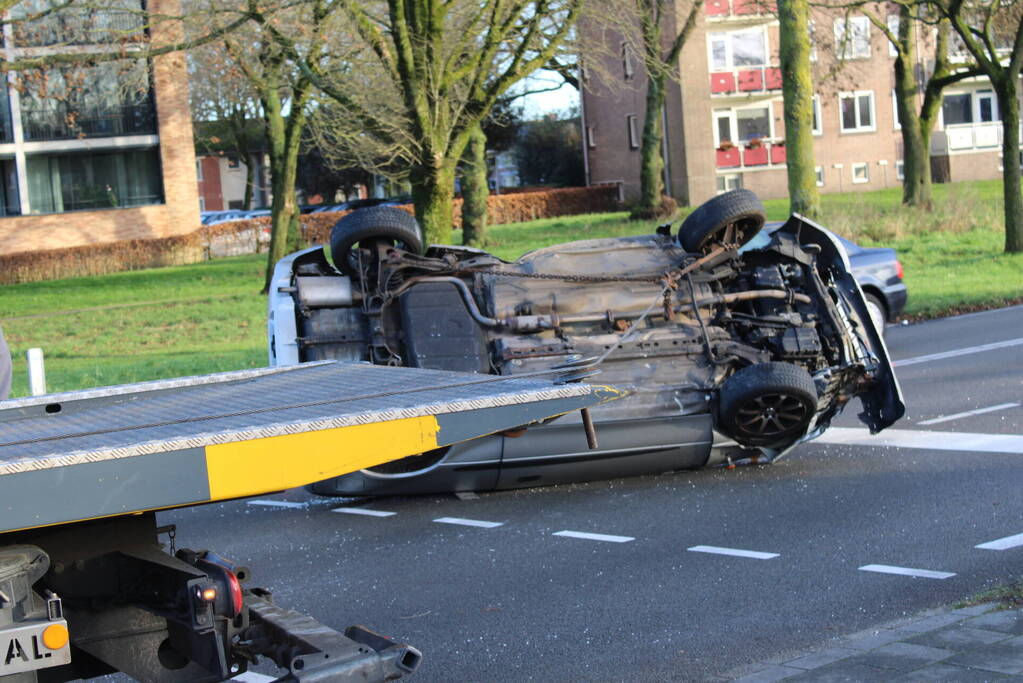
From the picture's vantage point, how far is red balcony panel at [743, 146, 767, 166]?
5212 centimetres

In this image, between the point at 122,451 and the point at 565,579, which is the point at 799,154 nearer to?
the point at 565,579

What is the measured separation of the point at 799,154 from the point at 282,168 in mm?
13026

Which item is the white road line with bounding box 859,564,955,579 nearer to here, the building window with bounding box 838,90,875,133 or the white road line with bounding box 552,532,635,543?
the white road line with bounding box 552,532,635,543

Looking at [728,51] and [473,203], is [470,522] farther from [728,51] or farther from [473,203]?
[728,51]

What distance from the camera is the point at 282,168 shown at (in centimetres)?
2847

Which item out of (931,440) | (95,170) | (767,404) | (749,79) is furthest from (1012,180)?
(95,170)

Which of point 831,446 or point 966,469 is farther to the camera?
point 831,446

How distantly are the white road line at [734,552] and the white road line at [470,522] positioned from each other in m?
1.44

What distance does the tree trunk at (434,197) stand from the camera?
18.0 metres

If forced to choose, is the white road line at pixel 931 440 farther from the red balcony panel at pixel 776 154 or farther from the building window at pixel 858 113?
the building window at pixel 858 113

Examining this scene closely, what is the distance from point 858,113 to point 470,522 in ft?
165

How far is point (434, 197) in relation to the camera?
59.4ft

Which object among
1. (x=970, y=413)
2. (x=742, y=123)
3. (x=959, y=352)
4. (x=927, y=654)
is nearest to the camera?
(x=927, y=654)

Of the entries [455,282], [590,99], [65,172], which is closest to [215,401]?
[455,282]
